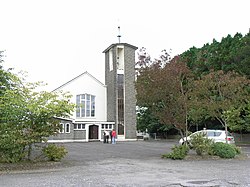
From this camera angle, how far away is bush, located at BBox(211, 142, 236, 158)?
17.9 metres

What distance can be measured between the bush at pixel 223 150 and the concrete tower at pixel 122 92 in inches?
1063

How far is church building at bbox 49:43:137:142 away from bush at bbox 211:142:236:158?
26840mm

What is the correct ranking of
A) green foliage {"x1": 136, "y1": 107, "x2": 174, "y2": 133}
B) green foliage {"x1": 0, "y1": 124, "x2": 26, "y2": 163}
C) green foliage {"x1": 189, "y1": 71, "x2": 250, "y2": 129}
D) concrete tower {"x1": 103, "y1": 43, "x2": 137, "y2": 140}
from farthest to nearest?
1. green foliage {"x1": 136, "y1": 107, "x2": 174, "y2": 133}
2. concrete tower {"x1": 103, "y1": 43, "x2": 137, "y2": 140}
3. green foliage {"x1": 189, "y1": 71, "x2": 250, "y2": 129}
4. green foliage {"x1": 0, "y1": 124, "x2": 26, "y2": 163}

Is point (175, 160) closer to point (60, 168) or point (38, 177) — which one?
point (60, 168)

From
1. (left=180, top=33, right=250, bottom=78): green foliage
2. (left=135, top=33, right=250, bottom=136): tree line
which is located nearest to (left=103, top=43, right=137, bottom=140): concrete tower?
(left=180, top=33, right=250, bottom=78): green foliage

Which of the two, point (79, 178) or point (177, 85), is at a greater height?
point (177, 85)

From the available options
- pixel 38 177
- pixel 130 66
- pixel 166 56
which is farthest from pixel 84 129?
pixel 38 177

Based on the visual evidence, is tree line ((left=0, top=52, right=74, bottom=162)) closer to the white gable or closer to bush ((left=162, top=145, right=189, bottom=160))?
bush ((left=162, top=145, right=189, bottom=160))

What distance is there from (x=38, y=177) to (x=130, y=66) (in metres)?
36.2

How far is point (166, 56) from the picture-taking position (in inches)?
766

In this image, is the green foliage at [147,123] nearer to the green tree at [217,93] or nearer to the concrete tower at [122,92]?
the concrete tower at [122,92]

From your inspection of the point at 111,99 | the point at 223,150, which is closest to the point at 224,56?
the point at 111,99

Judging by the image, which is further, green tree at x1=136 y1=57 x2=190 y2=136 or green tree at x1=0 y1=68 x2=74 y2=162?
green tree at x1=136 y1=57 x2=190 y2=136

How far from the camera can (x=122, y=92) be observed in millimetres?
45812
